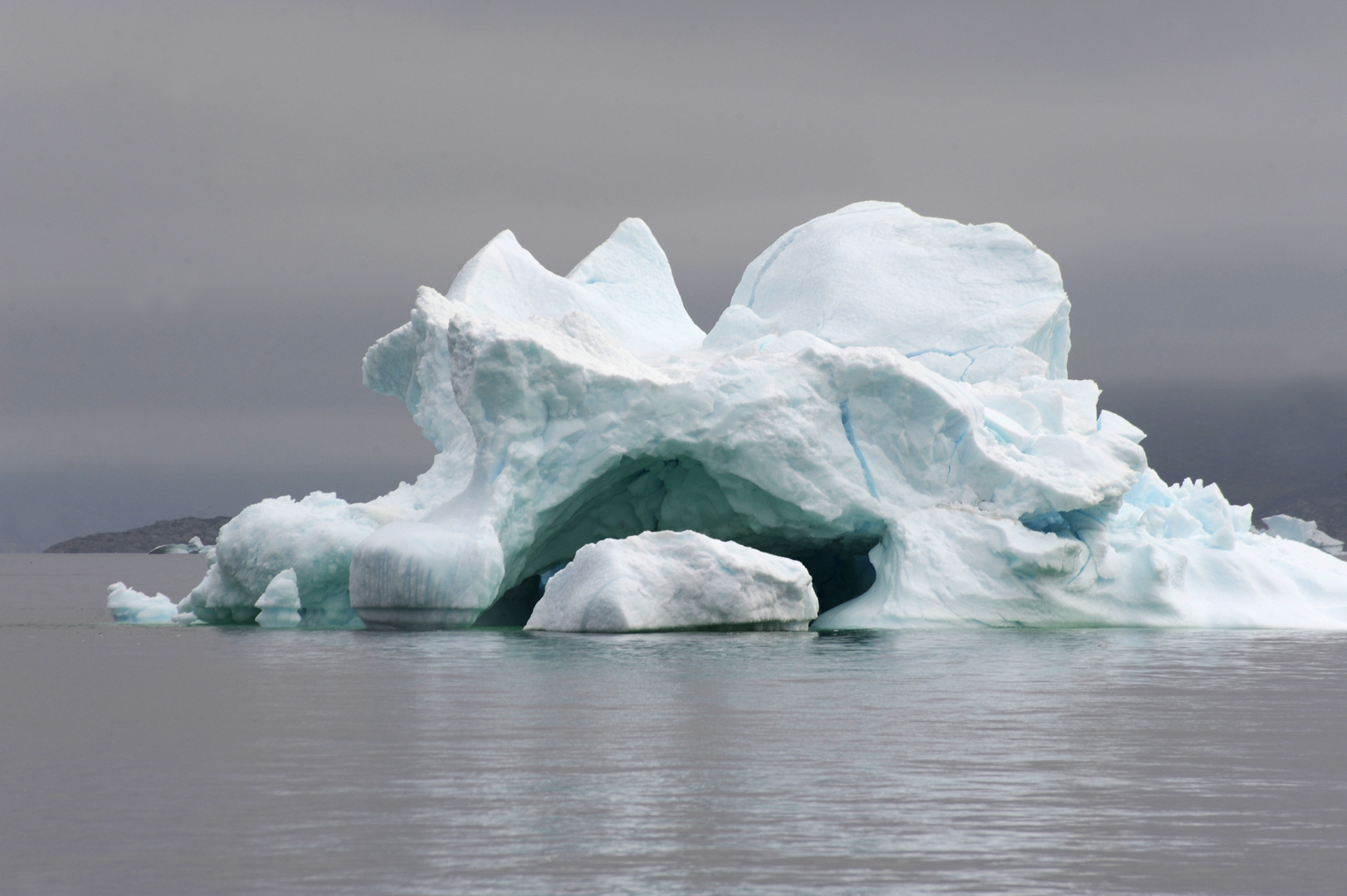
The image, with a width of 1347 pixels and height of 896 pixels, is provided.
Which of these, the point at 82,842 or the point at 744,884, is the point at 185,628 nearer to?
the point at 82,842

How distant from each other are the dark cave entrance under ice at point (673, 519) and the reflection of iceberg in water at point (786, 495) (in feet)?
0.12

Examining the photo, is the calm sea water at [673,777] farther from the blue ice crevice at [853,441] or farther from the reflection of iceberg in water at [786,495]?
the blue ice crevice at [853,441]

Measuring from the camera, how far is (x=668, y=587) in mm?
14961

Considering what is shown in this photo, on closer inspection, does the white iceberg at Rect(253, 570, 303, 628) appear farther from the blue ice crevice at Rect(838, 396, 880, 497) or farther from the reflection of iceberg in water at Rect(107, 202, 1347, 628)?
the blue ice crevice at Rect(838, 396, 880, 497)

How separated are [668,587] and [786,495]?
7.79 feet

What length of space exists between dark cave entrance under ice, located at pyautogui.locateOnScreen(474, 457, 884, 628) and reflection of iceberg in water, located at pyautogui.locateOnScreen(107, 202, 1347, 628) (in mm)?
37

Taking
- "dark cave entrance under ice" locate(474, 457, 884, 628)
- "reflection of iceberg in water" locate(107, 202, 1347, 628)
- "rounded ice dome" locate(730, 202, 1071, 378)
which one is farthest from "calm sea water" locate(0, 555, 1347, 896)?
"rounded ice dome" locate(730, 202, 1071, 378)

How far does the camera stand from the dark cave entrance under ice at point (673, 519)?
56.0 ft

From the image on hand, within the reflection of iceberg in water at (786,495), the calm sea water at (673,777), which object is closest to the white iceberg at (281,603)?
the reflection of iceberg in water at (786,495)

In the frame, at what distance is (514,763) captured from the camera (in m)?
6.89

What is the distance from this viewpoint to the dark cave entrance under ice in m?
17.1

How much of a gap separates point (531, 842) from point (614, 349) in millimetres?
12108

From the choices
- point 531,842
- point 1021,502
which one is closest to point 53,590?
point 1021,502

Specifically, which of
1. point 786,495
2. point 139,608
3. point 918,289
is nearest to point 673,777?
point 786,495
